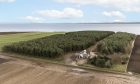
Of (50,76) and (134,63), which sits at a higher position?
(134,63)

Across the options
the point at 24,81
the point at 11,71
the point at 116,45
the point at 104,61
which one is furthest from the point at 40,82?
the point at 116,45

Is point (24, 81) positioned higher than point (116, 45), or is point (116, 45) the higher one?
point (116, 45)

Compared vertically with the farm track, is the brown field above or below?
below

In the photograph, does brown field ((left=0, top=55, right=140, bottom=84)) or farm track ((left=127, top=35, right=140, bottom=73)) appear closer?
brown field ((left=0, top=55, right=140, bottom=84))

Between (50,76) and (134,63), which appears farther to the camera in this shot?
(134,63)

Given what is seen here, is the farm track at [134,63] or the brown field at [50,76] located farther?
the farm track at [134,63]

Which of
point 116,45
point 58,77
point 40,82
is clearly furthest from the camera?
point 116,45

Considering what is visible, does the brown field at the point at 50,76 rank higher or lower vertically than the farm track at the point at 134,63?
lower

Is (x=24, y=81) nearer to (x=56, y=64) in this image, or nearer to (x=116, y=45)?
(x=56, y=64)
